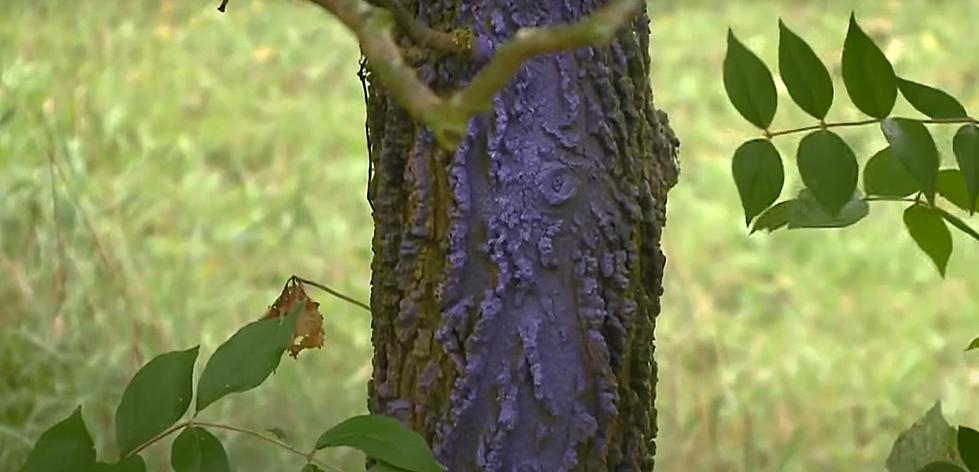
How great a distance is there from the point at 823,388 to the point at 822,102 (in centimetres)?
118

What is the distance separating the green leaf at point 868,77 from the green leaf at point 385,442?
0.22 meters

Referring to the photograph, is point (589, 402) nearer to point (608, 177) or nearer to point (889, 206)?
point (608, 177)

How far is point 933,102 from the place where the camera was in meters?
Result: 0.57

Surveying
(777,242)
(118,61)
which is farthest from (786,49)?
(118,61)

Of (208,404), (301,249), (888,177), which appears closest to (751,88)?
(888,177)

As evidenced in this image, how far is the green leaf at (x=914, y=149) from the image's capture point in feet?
1.78

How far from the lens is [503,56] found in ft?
1.15

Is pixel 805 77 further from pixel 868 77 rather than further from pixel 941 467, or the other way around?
pixel 941 467

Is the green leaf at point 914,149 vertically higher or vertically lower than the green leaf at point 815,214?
lower

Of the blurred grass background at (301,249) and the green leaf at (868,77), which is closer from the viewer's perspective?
the green leaf at (868,77)

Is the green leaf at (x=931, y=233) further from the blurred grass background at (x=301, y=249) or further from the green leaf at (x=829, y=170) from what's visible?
the blurred grass background at (x=301, y=249)

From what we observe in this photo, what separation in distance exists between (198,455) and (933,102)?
33 centimetres

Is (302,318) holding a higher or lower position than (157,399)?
higher

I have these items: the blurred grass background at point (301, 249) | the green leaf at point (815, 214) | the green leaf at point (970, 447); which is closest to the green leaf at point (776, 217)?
the green leaf at point (815, 214)
